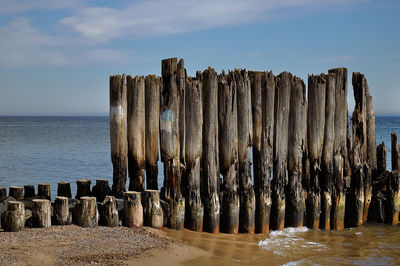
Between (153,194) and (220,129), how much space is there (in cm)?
166

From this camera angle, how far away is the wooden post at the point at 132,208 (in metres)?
7.73

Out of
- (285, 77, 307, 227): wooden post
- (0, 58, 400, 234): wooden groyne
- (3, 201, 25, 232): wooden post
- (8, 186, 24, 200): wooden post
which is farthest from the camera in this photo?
(8, 186, 24, 200): wooden post

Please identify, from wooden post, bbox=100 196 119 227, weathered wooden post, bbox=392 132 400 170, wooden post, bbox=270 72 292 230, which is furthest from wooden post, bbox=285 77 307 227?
wooden post, bbox=100 196 119 227

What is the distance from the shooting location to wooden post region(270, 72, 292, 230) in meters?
8.81

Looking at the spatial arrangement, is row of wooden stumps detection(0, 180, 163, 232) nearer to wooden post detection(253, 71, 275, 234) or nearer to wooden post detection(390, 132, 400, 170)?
wooden post detection(253, 71, 275, 234)

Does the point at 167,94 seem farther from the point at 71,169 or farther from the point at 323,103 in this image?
the point at 71,169

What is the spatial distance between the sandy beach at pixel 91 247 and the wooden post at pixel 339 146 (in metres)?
3.53

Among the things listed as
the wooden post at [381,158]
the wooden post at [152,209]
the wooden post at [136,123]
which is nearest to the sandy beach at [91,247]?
the wooden post at [152,209]

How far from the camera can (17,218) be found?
7191 millimetres

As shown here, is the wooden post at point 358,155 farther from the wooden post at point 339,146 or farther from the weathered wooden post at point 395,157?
the weathered wooden post at point 395,157

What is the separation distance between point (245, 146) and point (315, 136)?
1646mm

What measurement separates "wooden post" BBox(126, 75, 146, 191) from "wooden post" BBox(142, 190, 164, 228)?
30.6 inches

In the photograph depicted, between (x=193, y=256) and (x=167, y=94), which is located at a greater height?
(x=167, y=94)

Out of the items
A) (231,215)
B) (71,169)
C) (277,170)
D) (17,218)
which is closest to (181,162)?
(231,215)
